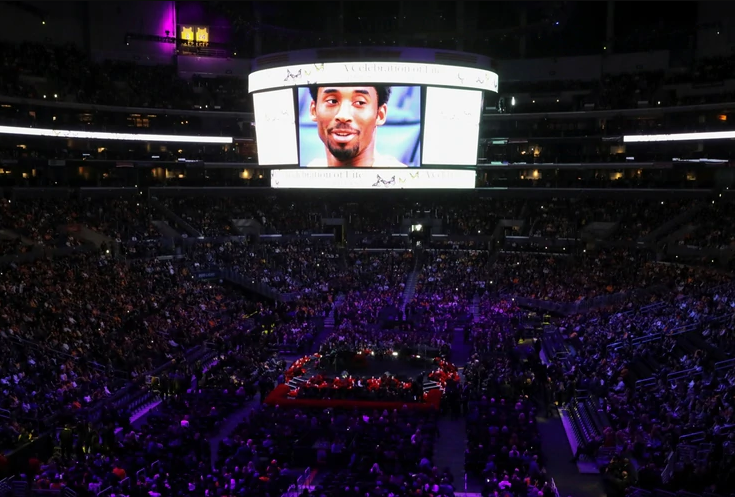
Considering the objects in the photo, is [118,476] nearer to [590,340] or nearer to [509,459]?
[509,459]

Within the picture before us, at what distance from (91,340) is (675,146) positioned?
123 ft

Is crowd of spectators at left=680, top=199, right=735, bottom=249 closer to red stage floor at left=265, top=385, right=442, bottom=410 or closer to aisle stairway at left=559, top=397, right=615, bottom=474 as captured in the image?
aisle stairway at left=559, top=397, right=615, bottom=474

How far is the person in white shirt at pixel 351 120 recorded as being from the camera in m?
36.2

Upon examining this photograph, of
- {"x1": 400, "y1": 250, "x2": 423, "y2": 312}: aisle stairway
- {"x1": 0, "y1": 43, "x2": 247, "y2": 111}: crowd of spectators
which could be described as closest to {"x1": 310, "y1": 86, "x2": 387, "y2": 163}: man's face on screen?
{"x1": 400, "y1": 250, "x2": 423, "y2": 312}: aisle stairway

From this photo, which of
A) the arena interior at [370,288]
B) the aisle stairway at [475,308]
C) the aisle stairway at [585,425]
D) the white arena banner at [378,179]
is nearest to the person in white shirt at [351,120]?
the arena interior at [370,288]

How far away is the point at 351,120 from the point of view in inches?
1447

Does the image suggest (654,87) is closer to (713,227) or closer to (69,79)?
(713,227)

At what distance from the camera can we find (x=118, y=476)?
595 inches

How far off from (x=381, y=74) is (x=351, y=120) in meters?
2.85

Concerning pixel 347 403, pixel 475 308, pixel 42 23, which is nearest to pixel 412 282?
pixel 475 308

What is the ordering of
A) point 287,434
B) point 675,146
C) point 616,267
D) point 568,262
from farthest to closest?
point 675,146 < point 568,262 < point 616,267 < point 287,434

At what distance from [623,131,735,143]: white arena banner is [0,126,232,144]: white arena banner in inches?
1059

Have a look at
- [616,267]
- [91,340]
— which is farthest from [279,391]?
[616,267]

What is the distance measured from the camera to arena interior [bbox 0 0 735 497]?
56.5 feet
